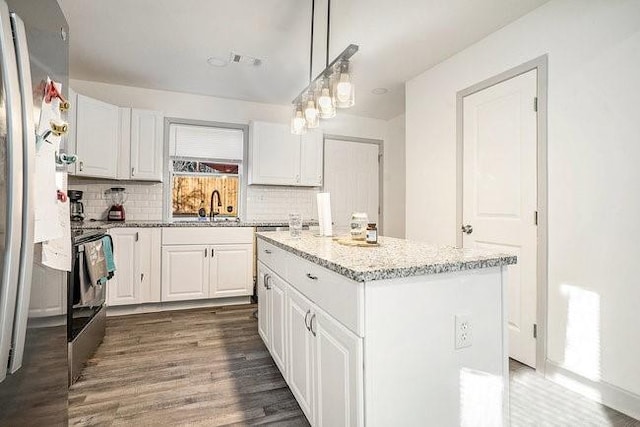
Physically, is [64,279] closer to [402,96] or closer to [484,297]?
[484,297]

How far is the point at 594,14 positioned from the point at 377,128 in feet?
10.4

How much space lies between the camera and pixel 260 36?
2.65m

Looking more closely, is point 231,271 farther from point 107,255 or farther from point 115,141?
point 115,141

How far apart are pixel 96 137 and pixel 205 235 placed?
148 centimetres

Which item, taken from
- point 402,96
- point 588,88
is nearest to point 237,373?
point 588,88

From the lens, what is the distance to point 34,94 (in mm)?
797

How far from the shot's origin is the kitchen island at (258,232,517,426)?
3.47 feet

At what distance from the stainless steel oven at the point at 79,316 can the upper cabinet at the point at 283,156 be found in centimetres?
205

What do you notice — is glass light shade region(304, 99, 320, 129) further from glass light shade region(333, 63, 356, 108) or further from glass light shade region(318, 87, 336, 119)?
glass light shade region(333, 63, 356, 108)

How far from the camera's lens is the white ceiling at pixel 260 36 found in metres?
2.25

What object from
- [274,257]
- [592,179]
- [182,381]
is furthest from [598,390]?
[182,381]

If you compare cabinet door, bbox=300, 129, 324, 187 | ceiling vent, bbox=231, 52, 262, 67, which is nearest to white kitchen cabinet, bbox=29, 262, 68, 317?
ceiling vent, bbox=231, 52, 262, 67

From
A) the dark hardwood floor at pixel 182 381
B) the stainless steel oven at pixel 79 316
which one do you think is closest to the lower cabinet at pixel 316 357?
the dark hardwood floor at pixel 182 381

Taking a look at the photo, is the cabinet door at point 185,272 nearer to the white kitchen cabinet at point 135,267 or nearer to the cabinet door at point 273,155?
the white kitchen cabinet at point 135,267
